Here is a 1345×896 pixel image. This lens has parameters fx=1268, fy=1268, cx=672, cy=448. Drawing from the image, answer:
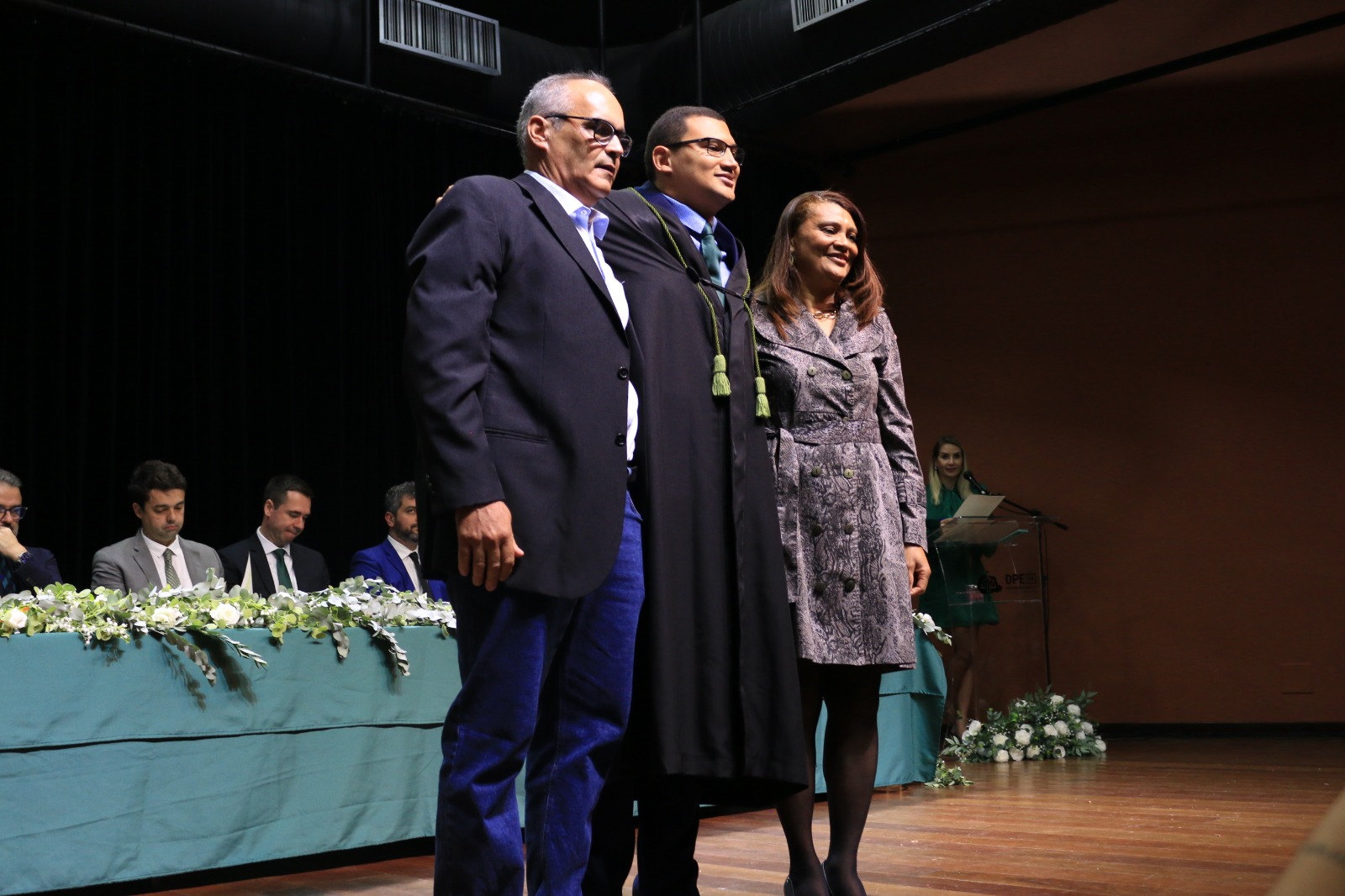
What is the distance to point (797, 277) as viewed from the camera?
2.24 meters

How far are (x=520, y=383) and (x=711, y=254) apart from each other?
61 cm

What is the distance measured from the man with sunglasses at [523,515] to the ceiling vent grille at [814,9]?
4022 millimetres

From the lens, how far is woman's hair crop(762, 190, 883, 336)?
2197 millimetres

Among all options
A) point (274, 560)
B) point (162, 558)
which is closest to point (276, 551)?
point (274, 560)

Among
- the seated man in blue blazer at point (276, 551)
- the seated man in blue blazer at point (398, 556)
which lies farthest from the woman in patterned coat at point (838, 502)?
the seated man in blue blazer at point (276, 551)

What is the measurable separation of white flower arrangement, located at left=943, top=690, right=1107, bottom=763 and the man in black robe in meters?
3.72

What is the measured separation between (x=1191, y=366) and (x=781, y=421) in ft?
17.1

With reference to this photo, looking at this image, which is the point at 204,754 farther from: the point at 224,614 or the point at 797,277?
the point at 797,277

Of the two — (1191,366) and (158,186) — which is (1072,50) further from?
(158,186)

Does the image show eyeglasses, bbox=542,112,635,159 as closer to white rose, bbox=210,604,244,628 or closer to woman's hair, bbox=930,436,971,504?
white rose, bbox=210,604,244,628

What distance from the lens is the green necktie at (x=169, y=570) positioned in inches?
161

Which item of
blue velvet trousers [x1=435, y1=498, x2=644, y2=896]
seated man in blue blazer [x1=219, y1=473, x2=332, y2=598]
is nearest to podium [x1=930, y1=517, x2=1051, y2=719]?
seated man in blue blazer [x1=219, y1=473, x2=332, y2=598]

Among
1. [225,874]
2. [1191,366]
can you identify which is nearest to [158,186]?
[225,874]

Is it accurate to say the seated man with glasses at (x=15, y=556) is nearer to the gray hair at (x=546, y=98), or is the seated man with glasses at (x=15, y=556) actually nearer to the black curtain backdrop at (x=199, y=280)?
the black curtain backdrop at (x=199, y=280)
